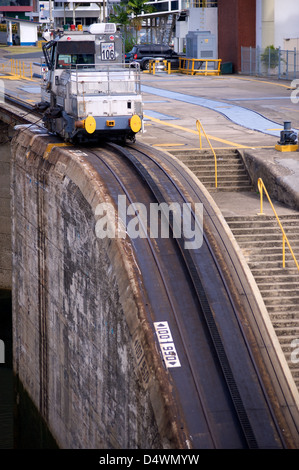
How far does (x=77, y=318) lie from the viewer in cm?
2072

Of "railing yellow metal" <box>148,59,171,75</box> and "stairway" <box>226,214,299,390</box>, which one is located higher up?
"railing yellow metal" <box>148,59,171,75</box>

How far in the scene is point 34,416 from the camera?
26.2 meters

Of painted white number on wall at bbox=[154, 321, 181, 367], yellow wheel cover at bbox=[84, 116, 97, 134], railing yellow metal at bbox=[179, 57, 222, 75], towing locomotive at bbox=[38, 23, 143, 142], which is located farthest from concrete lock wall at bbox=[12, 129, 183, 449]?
railing yellow metal at bbox=[179, 57, 222, 75]

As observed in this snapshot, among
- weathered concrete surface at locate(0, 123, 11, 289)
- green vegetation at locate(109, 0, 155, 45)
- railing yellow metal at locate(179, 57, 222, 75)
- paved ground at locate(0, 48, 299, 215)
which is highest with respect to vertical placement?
green vegetation at locate(109, 0, 155, 45)

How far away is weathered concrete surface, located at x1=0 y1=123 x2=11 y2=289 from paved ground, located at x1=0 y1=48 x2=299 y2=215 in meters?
2.50

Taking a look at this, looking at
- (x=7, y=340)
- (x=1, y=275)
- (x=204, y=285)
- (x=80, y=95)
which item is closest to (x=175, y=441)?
(x=204, y=285)

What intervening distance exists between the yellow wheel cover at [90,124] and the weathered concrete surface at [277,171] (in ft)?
16.3

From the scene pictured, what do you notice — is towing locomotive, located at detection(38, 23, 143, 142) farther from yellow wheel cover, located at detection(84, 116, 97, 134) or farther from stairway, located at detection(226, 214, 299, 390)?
stairway, located at detection(226, 214, 299, 390)

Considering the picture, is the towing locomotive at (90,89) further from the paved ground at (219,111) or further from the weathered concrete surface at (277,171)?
the weathered concrete surface at (277,171)

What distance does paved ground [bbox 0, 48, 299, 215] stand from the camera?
26.7 meters

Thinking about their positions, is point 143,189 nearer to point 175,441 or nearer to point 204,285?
point 204,285

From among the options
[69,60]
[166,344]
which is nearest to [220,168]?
[69,60]

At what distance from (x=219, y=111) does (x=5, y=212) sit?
40.0ft
